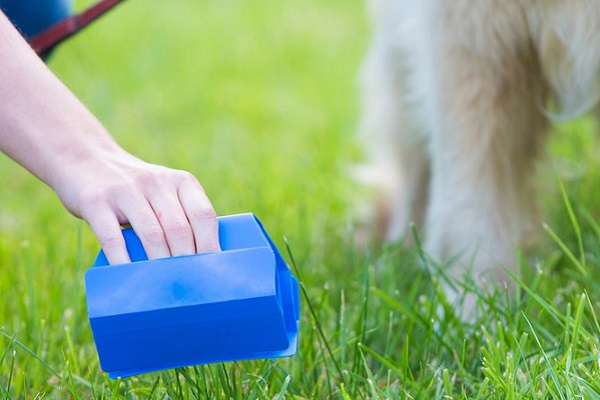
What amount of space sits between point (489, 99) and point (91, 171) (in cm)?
98

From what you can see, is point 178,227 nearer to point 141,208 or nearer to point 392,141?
point 141,208

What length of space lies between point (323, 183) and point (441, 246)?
0.98 m

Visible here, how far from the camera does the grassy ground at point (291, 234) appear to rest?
4.78 ft

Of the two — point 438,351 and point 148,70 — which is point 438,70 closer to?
point 438,351

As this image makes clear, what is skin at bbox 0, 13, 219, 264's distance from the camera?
1160 millimetres

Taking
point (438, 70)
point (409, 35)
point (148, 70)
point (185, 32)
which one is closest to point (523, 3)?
point (438, 70)

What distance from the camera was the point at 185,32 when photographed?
15.4 ft

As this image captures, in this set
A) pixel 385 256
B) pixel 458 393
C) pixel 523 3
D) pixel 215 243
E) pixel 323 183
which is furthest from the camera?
pixel 323 183

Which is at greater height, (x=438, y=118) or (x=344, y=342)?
(x=438, y=118)

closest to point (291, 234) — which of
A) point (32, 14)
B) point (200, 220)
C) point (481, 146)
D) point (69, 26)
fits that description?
point (481, 146)

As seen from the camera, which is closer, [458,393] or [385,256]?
[458,393]

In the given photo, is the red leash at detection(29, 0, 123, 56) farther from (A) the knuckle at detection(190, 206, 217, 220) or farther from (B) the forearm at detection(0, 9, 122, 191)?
(A) the knuckle at detection(190, 206, 217, 220)

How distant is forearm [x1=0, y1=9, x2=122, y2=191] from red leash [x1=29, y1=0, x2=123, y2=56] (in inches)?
13.4

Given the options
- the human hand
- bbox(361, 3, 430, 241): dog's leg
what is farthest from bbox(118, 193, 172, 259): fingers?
bbox(361, 3, 430, 241): dog's leg
